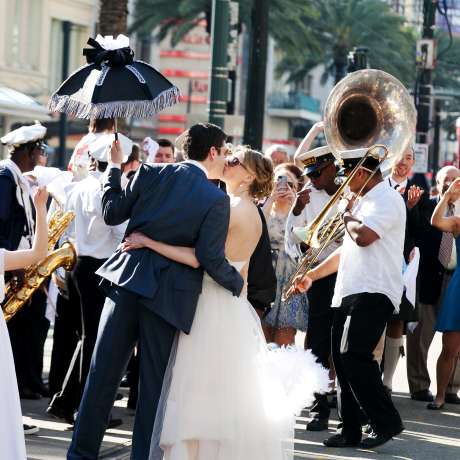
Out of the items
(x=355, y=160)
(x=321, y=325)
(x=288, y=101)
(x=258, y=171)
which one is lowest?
(x=321, y=325)

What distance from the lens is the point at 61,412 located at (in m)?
8.84

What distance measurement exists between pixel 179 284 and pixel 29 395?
364 cm

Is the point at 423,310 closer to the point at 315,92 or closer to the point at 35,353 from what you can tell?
the point at 35,353

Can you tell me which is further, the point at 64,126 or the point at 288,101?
the point at 288,101

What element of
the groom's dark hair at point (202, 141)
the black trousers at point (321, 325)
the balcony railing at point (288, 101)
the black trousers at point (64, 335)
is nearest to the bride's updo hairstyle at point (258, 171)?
the groom's dark hair at point (202, 141)

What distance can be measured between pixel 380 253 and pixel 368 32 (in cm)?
4519

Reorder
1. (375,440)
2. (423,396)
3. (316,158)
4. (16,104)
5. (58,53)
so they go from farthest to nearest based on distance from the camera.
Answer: (58,53) < (16,104) < (423,396) < (316,158) < (375,440)

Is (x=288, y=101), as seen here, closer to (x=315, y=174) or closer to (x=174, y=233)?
(x=315, y=174)

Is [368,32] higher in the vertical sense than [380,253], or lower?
Answer: higher

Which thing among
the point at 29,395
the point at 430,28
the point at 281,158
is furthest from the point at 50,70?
the point at 29,395

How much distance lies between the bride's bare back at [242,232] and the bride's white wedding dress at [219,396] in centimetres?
31

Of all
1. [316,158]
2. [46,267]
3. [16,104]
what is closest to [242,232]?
[46,267]

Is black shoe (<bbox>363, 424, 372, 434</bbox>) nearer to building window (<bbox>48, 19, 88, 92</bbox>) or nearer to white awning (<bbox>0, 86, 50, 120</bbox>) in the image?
white awning (<bbox>0, 86, 50, 120</bbox>)

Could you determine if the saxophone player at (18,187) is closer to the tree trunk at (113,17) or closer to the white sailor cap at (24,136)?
the white sailor cap at (24,136)
